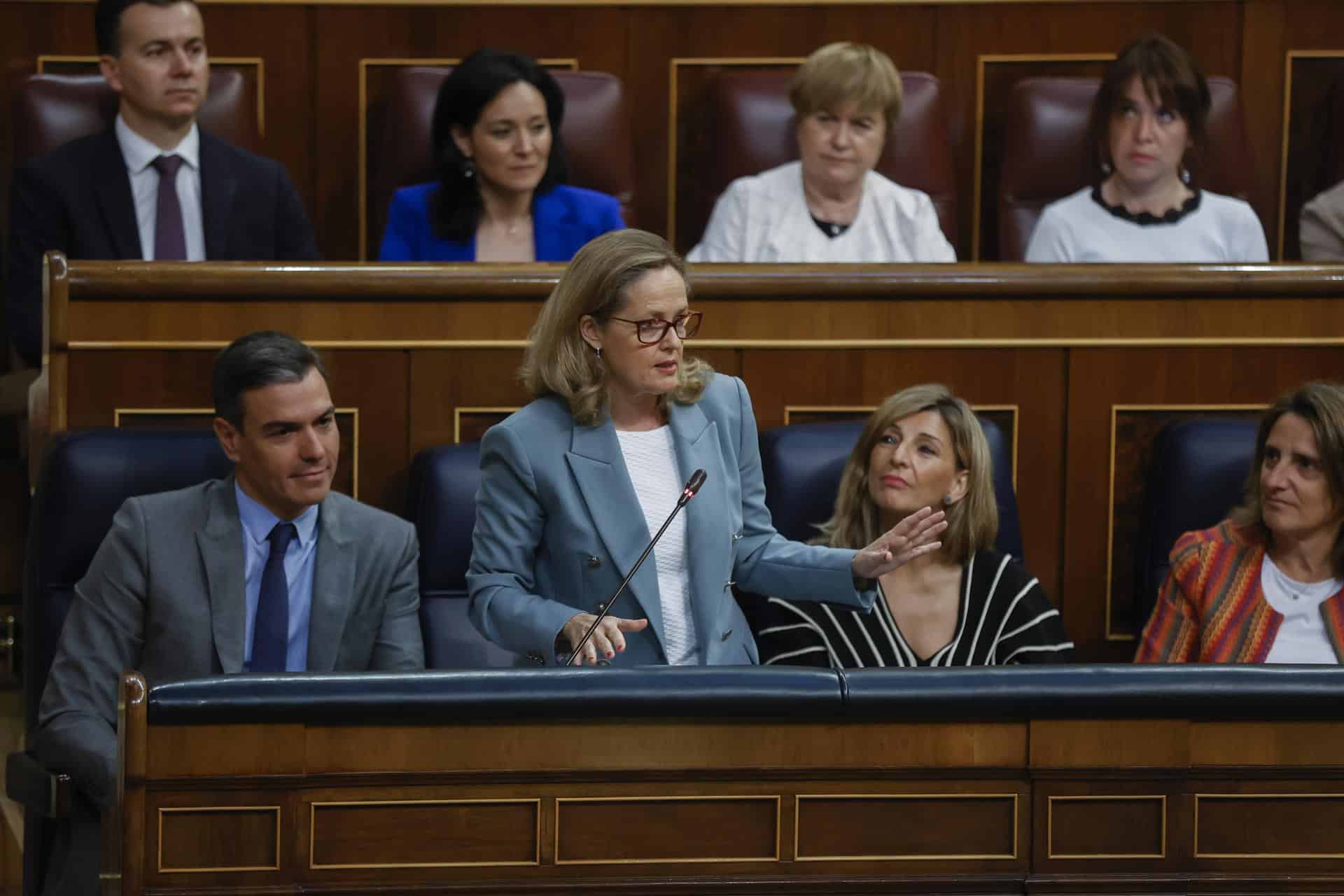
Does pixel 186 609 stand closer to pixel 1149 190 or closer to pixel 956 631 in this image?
pixel 956 631

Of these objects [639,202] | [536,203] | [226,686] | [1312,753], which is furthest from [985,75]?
[226,686]

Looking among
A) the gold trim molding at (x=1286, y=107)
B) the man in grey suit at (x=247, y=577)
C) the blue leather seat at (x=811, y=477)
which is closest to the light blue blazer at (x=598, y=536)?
the man in grey suit at (x=247, y=577)

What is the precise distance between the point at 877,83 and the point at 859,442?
51 cm

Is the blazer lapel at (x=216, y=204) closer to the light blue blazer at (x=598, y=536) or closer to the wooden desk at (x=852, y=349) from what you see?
the wooden desk at (x=852, y=349)

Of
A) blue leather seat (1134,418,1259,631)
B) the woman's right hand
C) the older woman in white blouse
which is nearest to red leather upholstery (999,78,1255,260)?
the older woman in white blouse

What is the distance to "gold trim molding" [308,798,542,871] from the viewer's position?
84 centimetres

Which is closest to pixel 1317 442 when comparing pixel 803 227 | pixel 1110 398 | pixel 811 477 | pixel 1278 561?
pixel 1278 561

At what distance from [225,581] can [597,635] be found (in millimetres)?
344

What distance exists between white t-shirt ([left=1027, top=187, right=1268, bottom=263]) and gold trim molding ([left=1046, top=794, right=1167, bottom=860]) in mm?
996

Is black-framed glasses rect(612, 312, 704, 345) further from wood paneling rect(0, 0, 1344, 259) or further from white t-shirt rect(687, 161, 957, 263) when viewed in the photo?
wood paneling rect(0, 0, 1344, 259)

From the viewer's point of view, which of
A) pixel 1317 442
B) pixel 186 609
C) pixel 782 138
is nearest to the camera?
pixel 186 609

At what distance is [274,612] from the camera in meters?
1.26

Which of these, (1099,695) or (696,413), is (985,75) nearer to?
(696,413)

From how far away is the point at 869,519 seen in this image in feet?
4.48
